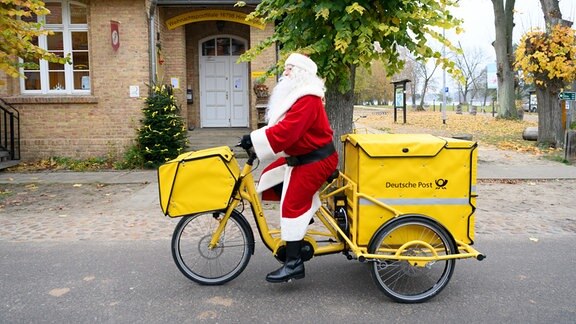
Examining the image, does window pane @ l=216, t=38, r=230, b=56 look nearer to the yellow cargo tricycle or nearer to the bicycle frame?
the bicycle frame

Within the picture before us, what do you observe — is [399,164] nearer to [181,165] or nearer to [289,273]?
[289,273]

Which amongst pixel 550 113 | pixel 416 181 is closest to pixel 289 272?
pixel 416 181

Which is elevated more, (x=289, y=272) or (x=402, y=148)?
(x=402, y=148)

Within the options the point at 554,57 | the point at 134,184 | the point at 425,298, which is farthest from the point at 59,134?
the point at 554,57

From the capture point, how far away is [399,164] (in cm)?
407

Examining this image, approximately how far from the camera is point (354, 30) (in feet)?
20.5

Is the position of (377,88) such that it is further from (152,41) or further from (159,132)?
(159,132)

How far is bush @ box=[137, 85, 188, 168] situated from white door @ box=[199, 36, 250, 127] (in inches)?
151

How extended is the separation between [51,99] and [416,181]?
10.7 metres

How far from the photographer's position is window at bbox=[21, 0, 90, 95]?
12484 millimetres

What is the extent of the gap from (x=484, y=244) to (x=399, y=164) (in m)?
2.38

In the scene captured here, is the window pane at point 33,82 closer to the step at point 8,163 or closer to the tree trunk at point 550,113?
the step at point 8,163

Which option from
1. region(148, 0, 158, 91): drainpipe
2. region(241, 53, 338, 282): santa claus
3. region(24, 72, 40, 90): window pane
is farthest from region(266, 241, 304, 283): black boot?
region(24, 72, 40, 90): window pane

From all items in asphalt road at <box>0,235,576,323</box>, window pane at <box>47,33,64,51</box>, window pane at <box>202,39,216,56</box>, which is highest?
window pane at <box>202,39,216,56</box>
